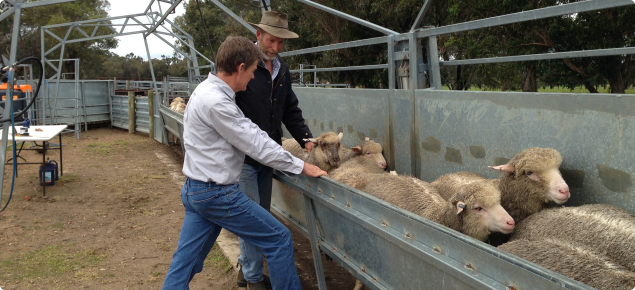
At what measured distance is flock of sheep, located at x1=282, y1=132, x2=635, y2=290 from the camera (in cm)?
247

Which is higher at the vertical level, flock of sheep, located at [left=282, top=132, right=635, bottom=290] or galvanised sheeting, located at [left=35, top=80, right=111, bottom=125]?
galvanised sheeting, located at [left=35, top=80, right=111, bottom=125]

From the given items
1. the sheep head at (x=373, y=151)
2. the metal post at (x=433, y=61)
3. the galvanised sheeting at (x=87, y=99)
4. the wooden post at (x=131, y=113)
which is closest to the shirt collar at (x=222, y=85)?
the metal post at (x=433, y=61)

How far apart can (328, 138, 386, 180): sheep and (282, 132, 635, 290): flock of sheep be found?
25.8 inches

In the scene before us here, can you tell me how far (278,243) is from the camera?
123 inches

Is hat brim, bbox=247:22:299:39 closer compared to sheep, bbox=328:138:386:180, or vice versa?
hat brim, bbox=247:22:299:39

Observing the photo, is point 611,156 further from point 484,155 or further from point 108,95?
point 108,95

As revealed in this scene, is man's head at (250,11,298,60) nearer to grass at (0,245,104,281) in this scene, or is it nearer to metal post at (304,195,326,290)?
metal post at (304,195,326,290)

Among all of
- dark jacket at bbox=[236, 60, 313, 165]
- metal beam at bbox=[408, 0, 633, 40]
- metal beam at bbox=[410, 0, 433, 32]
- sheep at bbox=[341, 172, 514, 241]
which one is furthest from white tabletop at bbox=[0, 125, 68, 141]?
metal beam at bbox=[408, 0, 633, 40]

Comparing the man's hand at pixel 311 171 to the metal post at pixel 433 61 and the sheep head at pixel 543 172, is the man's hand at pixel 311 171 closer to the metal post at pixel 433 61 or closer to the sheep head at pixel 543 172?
the sheep head at pixel 543 172

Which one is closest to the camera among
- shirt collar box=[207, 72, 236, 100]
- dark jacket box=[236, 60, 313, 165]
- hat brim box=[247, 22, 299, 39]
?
shirt collar box=[207, 72, 236, 100]

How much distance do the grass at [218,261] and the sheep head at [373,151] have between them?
200cm

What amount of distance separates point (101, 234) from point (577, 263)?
5.72 metres

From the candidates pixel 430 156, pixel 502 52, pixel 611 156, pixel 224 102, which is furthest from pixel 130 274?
pixel 502 52

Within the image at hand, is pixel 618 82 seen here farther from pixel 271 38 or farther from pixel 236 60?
pixel 236 60
